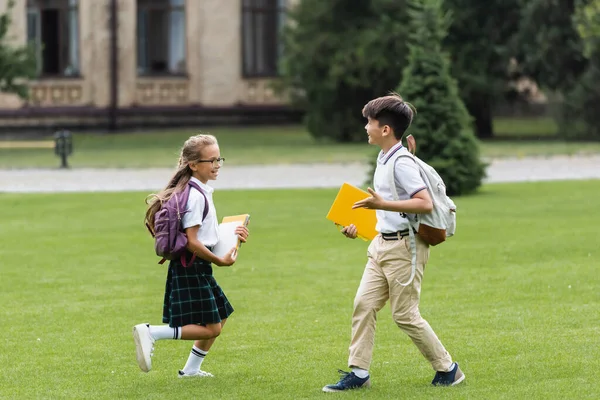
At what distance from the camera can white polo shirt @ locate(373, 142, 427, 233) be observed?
7230mm

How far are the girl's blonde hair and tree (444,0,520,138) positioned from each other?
30111 millimetres

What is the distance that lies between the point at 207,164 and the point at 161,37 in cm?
4122

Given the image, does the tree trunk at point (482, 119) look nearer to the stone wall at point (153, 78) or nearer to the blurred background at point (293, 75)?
the blurred background at point (293, 75)

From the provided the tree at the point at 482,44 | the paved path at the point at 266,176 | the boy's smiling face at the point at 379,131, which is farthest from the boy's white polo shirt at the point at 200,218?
the tree at the point at 482,44

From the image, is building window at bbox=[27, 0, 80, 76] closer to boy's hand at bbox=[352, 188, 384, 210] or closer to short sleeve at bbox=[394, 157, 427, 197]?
short sleeve at bbox=[394, 157, 427, 197]

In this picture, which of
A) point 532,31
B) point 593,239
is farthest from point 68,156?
point 593,239

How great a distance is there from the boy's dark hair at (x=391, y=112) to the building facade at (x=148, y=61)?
129 feet

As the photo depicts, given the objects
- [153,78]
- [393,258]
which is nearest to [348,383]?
[393,258]

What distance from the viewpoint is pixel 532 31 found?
37000mm

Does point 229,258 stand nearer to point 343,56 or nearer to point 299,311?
point 299,311

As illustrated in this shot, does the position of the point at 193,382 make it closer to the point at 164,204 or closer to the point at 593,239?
the point at 164,204

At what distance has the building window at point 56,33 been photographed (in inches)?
1842

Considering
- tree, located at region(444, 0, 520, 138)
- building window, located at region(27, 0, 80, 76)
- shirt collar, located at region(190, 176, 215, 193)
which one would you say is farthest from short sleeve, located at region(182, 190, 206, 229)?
building window, located at region(27, 0, 80, 76)

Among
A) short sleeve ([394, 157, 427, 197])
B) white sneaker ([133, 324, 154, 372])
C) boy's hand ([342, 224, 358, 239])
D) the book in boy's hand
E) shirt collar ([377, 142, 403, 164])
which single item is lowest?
white sneaker ([133, 324, 154, 372])
